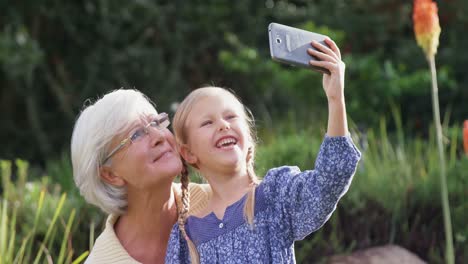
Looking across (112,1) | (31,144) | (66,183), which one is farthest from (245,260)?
(31,144)

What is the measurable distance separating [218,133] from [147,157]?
1.40ft

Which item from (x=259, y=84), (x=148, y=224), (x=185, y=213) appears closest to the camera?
(x=185, y=213)

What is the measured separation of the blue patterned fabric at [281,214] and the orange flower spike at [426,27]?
70 cm

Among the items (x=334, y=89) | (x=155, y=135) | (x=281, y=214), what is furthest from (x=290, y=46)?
(x=155, y=135)

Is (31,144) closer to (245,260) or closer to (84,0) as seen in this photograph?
(84,0)

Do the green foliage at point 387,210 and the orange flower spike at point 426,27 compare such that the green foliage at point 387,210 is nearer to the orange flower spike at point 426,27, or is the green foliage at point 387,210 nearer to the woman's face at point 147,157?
the woman's face at point 147,157

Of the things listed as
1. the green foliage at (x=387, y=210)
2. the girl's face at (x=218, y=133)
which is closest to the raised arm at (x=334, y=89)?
the girl's face at (x=218, y=133)

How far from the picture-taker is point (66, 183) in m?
5.70

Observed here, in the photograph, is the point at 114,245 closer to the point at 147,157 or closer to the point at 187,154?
the point at 147,157

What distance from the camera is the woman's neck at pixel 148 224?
9.96 feet

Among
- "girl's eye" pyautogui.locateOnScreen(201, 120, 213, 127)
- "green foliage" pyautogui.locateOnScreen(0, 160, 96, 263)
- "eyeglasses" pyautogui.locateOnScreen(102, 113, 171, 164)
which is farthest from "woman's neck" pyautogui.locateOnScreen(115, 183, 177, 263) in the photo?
"green foliage" pyautogui.locateOnScreen(0, 160, 96, 263)

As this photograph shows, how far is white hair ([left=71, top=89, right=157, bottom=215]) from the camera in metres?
2.91

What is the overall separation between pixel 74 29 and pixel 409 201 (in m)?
5.63

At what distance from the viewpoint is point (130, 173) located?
2.95m
